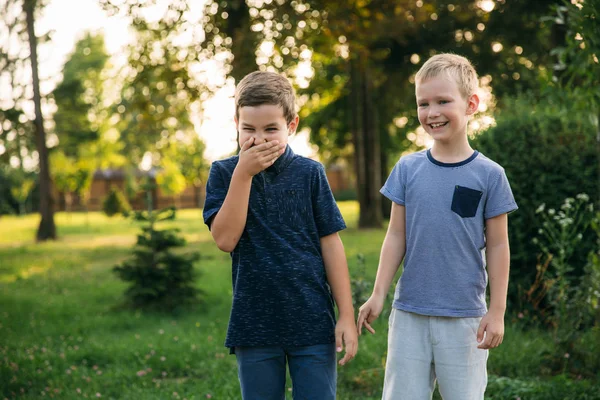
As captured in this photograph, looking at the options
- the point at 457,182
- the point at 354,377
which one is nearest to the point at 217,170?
the point at 457,182

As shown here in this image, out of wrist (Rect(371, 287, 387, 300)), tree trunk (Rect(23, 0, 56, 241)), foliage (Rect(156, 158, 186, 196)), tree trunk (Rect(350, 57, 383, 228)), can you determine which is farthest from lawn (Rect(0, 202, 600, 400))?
foliage (Rect(156, 158, 186, 196))

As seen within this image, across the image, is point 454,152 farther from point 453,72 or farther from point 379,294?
point 379,294

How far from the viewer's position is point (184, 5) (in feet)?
38.2

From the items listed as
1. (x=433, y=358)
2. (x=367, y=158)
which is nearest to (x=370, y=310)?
(x=433, y=358)

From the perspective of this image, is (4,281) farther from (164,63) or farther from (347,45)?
(347,45)

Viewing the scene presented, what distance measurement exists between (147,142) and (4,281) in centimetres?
2215

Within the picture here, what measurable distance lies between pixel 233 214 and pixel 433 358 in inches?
38.4

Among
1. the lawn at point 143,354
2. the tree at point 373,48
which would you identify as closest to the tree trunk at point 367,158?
the tree at point 373,48

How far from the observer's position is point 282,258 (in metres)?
2.47

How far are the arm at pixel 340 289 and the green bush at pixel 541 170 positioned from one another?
13.2 ft

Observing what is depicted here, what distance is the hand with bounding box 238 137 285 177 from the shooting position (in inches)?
91.7

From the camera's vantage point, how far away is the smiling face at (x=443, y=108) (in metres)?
2.59

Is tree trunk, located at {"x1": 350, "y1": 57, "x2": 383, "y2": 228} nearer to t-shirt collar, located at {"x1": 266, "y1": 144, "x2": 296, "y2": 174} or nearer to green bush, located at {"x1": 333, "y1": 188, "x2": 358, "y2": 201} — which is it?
t-shirt collar, located at {"x1": 266, "y1": 144, "x2": 296, "y2": 174}

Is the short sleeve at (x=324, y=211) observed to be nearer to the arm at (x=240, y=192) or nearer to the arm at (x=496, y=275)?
the arm at (x=240, y=192)
